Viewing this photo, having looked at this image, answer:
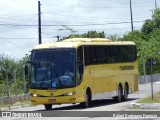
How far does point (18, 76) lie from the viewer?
41469 mm

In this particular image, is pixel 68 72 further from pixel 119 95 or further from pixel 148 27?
pixel 148 27

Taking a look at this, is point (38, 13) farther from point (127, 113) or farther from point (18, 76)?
point (127, 113)

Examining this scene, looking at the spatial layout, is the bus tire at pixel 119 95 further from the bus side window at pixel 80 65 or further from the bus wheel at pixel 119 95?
the bus side window at pixel 80 65

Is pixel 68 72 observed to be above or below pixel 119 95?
above

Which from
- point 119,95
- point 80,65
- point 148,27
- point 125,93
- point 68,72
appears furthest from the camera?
point 148,27

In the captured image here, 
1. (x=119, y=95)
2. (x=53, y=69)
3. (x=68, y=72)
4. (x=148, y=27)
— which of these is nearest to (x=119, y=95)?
(x=119, y=95)

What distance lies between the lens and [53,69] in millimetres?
27219

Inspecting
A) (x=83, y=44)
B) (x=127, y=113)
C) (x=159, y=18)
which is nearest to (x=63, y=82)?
(x=83, y=44)

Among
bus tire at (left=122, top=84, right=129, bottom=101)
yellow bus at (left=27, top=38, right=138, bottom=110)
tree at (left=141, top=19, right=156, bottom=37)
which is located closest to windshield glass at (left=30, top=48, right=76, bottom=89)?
yellow bus at (left=27, top=38, right=138, bottom=110)

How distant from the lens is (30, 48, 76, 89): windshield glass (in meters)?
27.0

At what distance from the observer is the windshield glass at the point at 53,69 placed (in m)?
27.0

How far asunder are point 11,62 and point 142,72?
14.1 meters

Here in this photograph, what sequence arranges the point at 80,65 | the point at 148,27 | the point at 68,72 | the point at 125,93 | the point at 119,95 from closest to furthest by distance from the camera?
the point at 68,72 → the point at 80,65 → the point at 119,95 → the point at 125,93 → the point at 148,27

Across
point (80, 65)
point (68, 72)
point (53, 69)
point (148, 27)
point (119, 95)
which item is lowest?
point (119, 95)
